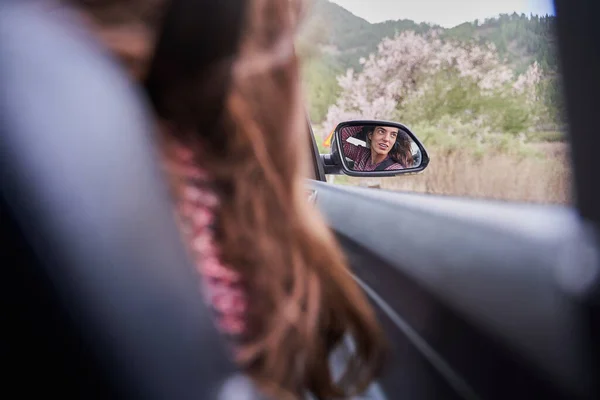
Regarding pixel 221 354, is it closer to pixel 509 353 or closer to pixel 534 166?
pixel 509 353

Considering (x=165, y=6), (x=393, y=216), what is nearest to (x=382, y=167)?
(x=393, y=216)

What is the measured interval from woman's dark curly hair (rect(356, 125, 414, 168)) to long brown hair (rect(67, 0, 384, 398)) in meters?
1.13

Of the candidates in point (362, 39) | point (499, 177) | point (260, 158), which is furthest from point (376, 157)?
point (260, 158)

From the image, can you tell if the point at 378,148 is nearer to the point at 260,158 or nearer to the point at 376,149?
the point at 376,149

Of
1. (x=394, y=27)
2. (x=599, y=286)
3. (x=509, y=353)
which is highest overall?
(x=394, y=27)

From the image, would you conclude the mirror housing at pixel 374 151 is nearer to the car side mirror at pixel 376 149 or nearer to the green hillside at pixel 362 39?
the car side mirror at pixel 376 149

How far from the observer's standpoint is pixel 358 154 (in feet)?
8.61

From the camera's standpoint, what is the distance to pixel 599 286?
0.96 m

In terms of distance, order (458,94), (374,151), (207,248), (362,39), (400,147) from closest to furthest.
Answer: (207,248) → (458,94) → (362,39) → (400,147) → (374,151)

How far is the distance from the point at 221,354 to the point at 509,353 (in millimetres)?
511

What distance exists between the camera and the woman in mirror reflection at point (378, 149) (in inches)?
93.0

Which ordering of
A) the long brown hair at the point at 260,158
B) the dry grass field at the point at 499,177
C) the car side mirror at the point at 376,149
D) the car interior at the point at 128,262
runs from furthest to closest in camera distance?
the car side mirror at the point at 376,149
the dry grass field at the point at 499,177
the long brown hair at the point at 260,158
the car interior at the point at 128,262

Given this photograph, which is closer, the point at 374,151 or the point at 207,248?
the point at 207,248

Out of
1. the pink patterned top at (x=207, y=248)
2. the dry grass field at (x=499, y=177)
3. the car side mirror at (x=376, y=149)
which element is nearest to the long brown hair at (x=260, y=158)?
the pink patterned top at (x=207, y=248)
